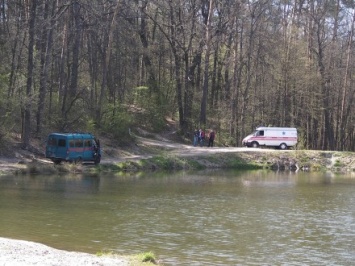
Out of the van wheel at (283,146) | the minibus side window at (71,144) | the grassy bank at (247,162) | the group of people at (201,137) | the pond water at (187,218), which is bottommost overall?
the pond water at (187,218)

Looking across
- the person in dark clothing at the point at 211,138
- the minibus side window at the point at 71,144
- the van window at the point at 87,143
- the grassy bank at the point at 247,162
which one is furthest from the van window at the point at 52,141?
the person in dark clothing at the point at 211,138

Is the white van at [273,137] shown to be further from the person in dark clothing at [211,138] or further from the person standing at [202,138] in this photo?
the person standing at [202,138]

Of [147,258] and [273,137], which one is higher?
[273,137]

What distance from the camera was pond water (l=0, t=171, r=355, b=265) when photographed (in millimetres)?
16438

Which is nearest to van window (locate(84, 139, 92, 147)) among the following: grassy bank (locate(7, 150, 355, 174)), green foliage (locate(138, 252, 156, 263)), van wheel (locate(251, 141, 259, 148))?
grassy bank (locate(7, 150, 355, 174))

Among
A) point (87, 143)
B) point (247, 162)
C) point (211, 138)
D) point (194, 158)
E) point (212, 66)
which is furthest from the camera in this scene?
point (212, 66)

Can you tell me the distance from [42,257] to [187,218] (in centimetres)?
946

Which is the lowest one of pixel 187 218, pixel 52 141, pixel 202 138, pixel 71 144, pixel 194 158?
pixel 187 218

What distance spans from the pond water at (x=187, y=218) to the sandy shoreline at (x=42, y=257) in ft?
5.35

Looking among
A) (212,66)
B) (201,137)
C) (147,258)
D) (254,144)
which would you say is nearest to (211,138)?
(201,137)

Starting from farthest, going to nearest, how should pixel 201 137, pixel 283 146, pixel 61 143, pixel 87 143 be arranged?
pixel 283 146, pixel 201 137, pixel 87 143, pixel 61 143

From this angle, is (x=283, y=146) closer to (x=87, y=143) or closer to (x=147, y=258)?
(x=87, y=143)

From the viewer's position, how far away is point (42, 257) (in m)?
13.2

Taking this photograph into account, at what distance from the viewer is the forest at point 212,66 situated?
164 ft
